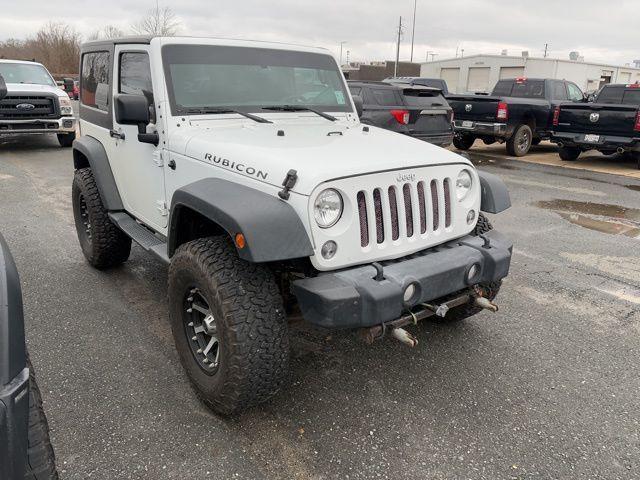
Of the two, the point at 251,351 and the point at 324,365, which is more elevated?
the point at 251,351

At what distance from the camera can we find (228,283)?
2541mm

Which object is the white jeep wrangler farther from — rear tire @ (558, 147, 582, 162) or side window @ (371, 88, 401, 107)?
rear tire @ (558, 147, 582, 162)

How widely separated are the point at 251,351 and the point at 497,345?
1.94m

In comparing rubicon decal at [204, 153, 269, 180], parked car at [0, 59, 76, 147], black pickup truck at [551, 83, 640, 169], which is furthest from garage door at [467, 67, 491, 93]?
rubicon decal at [204, 153, 269, 180]

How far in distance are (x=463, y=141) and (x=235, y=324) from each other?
12.6 m

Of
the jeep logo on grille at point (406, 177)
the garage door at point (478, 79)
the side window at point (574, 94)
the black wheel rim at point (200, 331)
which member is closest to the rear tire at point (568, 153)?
the side window at point (574, 94)

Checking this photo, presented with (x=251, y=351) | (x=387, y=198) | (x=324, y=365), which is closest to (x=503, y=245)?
(x=387, y=198)

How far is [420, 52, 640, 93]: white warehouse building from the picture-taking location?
31.7 m

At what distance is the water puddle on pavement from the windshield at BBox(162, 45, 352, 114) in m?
4.32

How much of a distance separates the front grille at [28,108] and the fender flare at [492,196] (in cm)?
1110

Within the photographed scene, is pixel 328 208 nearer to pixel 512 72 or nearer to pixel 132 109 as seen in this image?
pixel 132 109

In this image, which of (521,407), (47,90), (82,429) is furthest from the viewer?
(47,90)

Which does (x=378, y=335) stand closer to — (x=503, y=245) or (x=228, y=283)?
(x=228, y=283)

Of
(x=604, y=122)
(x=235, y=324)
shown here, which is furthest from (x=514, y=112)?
(x=235, y=324)
